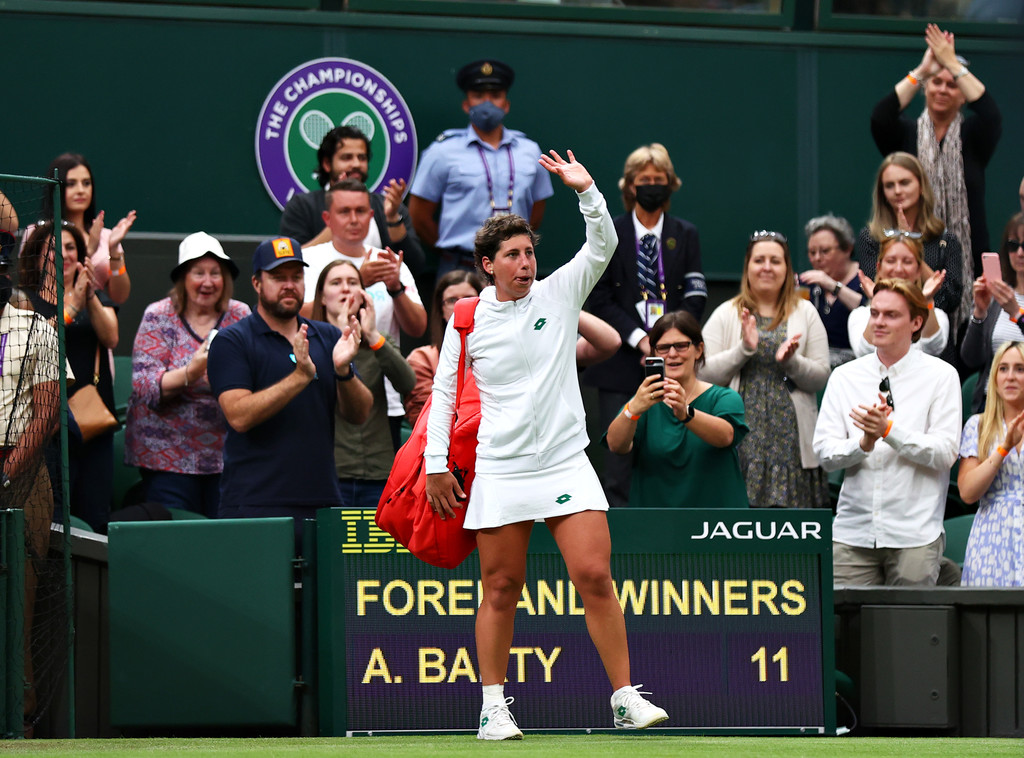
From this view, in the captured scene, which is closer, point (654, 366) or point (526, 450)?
point (526, 450)

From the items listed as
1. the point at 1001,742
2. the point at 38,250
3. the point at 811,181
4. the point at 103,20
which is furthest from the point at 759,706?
the point at 103,20

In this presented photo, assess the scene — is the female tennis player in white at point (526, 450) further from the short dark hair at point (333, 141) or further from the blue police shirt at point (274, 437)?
the short dark hair at point (333, 141)

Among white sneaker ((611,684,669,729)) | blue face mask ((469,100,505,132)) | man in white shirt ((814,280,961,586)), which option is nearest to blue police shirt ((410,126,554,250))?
blue face mask ((469,100,505,132))

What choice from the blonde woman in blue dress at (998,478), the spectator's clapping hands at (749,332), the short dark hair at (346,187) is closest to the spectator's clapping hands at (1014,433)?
the blonde woman in blue dress at (998,478)

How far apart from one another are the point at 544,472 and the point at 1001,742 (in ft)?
6.48

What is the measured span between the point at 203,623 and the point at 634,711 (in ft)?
6.44

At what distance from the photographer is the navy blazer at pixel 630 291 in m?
8.76

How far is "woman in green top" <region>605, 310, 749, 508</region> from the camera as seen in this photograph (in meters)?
6.88

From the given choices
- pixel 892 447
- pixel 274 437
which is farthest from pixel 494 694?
pixel 892 447

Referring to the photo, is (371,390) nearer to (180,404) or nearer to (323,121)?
(180,404)

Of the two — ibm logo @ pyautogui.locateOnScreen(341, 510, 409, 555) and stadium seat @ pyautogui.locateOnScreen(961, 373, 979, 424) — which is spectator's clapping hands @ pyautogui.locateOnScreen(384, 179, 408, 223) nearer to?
ibm logo @ pyautogui.locateOnScreen(341, 510, 409, 555)

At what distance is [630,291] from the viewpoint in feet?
29.2

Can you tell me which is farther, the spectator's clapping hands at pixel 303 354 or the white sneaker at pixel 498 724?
the spectator's clapping hands at pixel 303 354

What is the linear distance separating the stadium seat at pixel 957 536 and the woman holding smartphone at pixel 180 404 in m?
3.85
